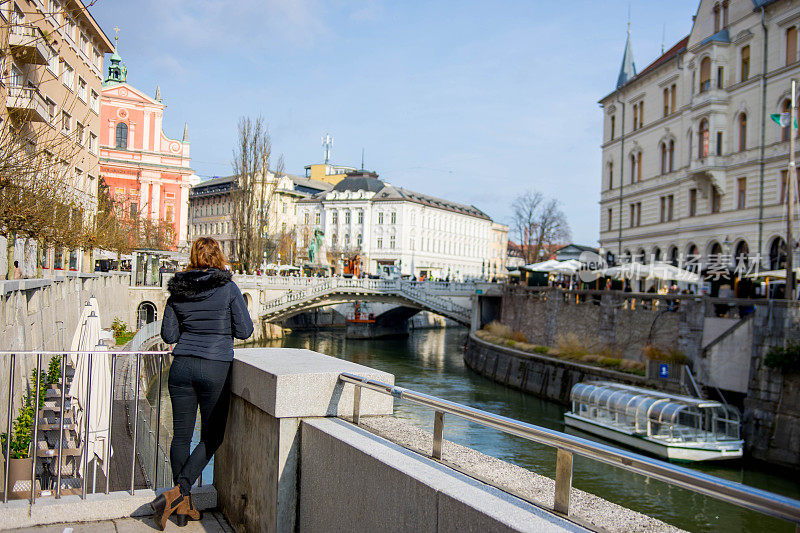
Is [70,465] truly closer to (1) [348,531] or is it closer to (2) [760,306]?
(1) [348,531]

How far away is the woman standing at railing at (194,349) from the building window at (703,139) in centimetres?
3514

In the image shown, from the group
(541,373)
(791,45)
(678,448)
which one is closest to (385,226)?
(541,373)

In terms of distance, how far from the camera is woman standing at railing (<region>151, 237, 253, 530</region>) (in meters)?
4.58

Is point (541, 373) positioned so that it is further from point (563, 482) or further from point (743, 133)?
point (563, 482)

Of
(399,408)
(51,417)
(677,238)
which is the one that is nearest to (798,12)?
(677,238)

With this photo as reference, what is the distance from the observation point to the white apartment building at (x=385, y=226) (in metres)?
94.7

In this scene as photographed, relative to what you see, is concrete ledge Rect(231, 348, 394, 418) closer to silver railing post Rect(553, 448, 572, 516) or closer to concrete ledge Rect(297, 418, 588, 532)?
concrete ledge Rect(297, 418, 588, 532)

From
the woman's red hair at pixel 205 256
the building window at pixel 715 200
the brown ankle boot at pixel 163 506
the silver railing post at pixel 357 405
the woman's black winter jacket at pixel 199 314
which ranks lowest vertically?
the brown ankle boot at pixel 163 506

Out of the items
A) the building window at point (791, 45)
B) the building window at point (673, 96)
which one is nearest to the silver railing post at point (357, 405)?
the building window at point (791, 45)

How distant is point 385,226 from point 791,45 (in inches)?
2650

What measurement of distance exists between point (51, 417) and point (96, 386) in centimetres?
210

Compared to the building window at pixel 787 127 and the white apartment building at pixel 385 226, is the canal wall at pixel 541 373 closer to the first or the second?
the building window at pixel 787 127

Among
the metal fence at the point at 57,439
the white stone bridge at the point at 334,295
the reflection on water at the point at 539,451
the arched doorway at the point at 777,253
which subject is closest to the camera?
the metal fence at the point at 57,439

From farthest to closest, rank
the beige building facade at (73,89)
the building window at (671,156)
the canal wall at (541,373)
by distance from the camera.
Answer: the building window at (671,156)
the canal wall at (541,373)
the beige building facade at (73,89)
